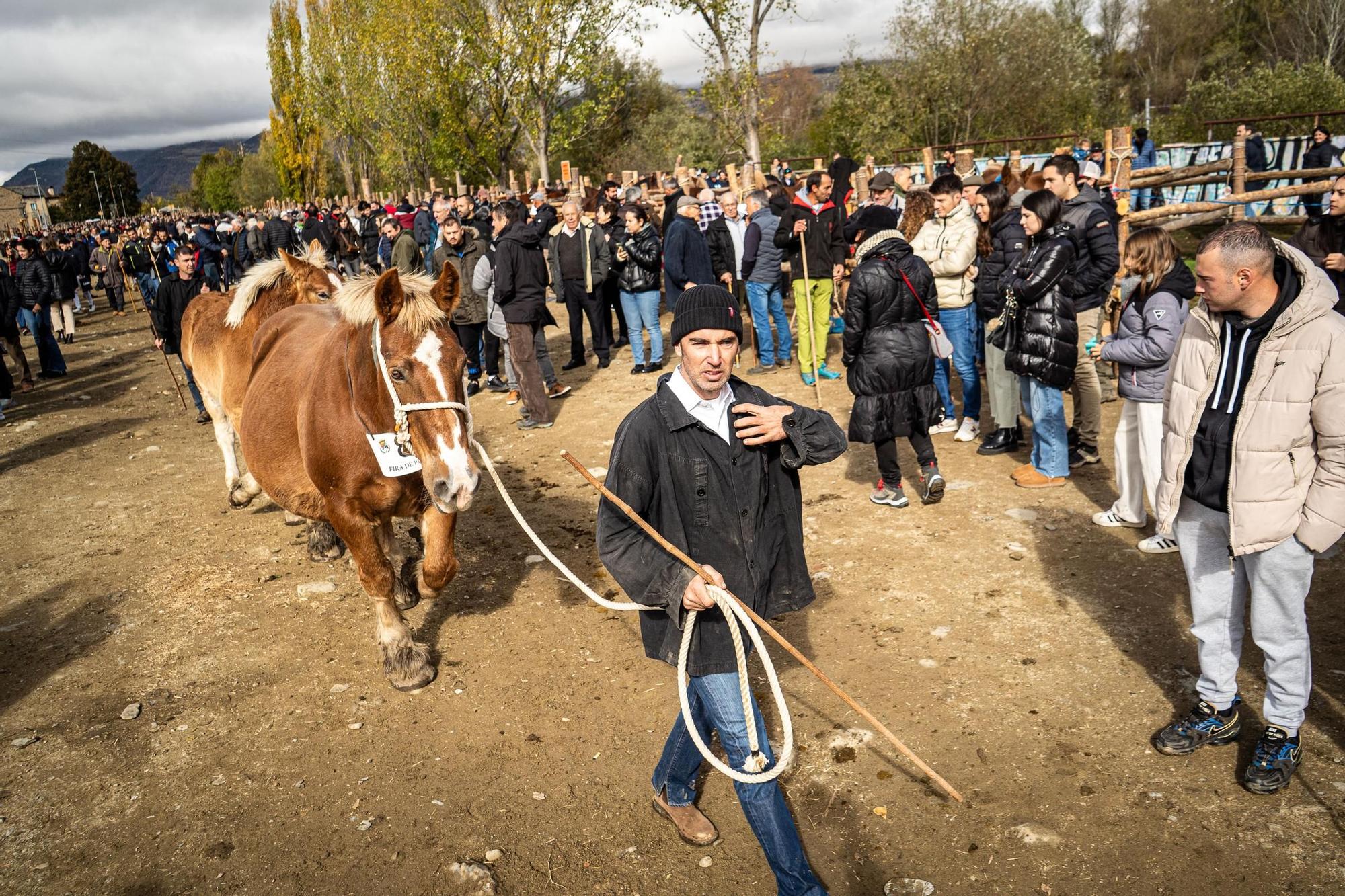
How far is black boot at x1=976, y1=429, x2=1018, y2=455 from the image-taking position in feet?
23.1

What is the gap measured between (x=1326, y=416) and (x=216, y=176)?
127446 mm

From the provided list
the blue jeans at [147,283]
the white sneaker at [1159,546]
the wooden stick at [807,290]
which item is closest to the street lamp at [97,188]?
the blue jeans at [147,283]

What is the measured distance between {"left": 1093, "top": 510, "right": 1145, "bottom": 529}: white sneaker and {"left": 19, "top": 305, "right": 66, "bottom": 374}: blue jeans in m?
15.2

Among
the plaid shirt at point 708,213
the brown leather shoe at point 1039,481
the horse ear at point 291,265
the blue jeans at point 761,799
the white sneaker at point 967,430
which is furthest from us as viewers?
the plaid shirt at point 708,213

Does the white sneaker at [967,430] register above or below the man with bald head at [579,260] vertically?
below

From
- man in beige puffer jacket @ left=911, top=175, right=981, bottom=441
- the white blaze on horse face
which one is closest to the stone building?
man in beige puffer jacket @ left=911, top=175, right=981, bottom=441

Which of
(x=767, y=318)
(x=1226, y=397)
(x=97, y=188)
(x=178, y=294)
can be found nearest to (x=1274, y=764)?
(x=1226, y=397)

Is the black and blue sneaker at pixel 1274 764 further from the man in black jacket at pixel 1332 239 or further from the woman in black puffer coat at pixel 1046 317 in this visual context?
the man in black jacket at pixel 1332 239

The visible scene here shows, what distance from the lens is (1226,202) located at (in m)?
10.6

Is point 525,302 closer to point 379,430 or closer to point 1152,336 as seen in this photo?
point 379,430

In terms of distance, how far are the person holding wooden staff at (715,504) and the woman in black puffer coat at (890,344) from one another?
319 cm

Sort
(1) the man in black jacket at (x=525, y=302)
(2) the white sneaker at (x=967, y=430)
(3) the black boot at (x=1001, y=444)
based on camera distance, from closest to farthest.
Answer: (3) the black boot at (x=1001, y=444)
(2) the white sneaker at (x=967, y=430)
(1) the man in black jacket at (x=525, y=302)

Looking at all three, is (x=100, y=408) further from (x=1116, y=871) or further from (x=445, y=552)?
(x=1116, y=871)

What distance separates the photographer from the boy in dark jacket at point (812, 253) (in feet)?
29.6
